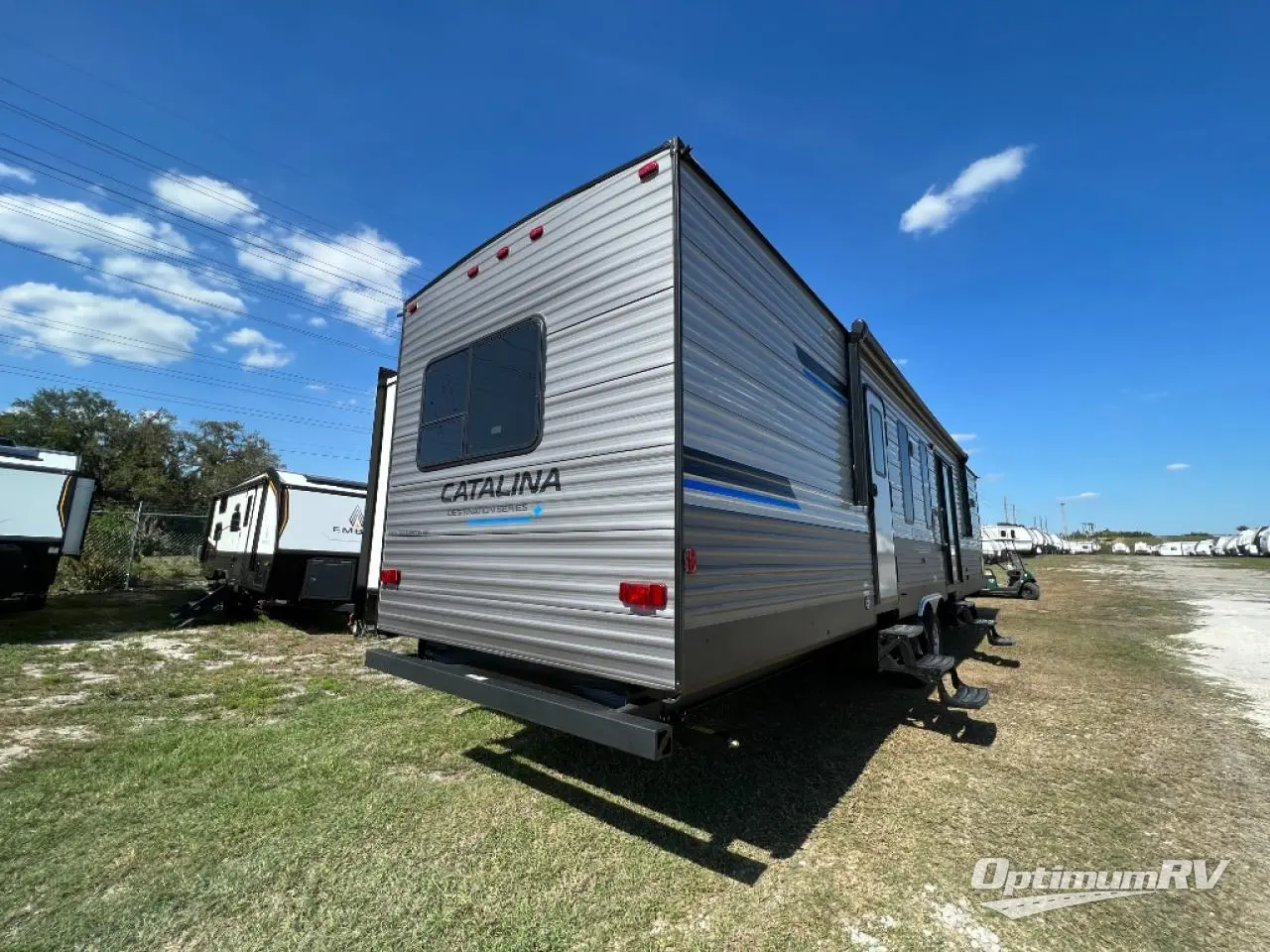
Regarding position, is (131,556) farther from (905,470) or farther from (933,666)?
(933,666)

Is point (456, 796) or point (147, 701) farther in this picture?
point (147, 701)

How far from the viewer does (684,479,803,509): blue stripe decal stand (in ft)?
9.55

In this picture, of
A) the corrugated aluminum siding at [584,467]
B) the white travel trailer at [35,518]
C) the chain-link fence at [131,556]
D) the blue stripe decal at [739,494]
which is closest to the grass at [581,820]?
the corrugated aluminum siding at [584,467]

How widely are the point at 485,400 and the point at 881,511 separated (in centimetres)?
398

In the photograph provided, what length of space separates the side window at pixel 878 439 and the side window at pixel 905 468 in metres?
0.80

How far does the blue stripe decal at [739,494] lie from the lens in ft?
9.55

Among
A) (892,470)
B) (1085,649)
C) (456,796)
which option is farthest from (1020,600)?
(456,796)

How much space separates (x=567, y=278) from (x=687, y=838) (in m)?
3.40

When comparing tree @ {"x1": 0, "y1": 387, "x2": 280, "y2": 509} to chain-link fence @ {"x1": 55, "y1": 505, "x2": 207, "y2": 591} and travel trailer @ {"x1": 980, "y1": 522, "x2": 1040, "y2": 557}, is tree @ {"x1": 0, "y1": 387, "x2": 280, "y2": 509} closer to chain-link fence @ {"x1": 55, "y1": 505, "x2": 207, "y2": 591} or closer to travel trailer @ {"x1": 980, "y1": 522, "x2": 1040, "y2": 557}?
chain-link fence @ {"x1": 55, "y1": 505, "x2": 207, "y2": 591}

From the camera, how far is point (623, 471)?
3021 mm

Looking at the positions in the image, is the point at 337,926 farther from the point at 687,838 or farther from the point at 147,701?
the point at 147,701

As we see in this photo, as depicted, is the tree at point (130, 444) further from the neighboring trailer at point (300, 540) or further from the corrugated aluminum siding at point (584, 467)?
the corrugated aluminum siding at point (584, 467)

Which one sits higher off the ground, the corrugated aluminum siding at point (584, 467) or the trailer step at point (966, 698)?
the corrugated aluminum siding at point (584, 467)

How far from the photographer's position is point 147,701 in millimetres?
5543
